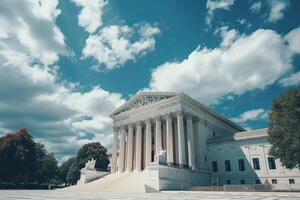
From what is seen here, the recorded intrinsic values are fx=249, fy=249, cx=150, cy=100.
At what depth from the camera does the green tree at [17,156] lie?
51688mm

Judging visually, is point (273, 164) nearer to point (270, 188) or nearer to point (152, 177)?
point (270, 188)

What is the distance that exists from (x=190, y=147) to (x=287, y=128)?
16.6m

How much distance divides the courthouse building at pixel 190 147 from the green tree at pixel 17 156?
754 inches

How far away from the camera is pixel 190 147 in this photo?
42906mm

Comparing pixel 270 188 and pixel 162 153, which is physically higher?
pixel 162 153

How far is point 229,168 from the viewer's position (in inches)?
1807

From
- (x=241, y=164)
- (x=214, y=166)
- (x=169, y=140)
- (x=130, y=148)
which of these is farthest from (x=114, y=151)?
(x=241, y=164)

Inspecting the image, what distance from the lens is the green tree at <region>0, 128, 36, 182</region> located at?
51.7 m

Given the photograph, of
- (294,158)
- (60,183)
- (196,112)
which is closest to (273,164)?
(294,158)

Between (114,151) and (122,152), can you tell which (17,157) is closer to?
(114,151)

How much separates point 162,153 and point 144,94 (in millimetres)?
17636

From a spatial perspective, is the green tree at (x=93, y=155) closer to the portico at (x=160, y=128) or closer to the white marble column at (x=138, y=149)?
the portico at (x=160, y=128)

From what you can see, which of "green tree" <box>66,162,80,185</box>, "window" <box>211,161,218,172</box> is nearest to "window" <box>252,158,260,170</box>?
"window" <box>211,161,218,172</box>

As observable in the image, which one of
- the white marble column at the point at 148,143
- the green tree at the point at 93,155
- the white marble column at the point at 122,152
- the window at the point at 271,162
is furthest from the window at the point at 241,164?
the green tree at the point at 93,155
